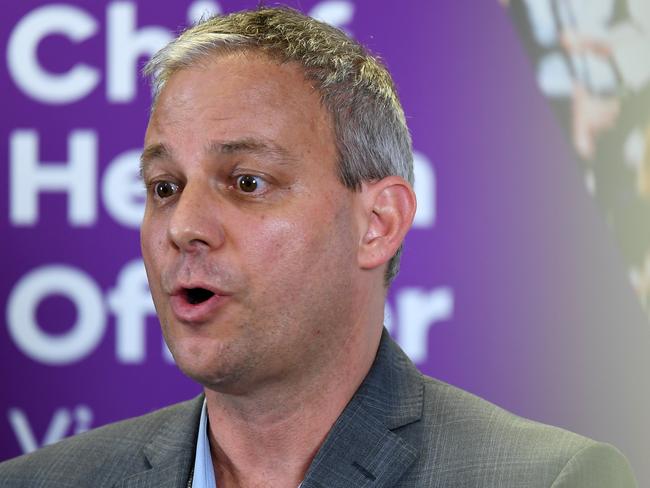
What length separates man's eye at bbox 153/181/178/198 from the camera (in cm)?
212

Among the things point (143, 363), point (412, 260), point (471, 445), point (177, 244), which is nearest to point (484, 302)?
point (412, 260)

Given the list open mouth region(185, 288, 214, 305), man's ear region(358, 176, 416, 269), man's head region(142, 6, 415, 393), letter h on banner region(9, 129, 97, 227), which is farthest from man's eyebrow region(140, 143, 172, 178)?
letter h on banner region(9, 129, 97, 227)

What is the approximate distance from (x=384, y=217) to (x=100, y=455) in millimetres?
741

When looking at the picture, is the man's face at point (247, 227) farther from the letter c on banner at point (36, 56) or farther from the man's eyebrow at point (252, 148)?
the letter c on banner at point (36, 56)

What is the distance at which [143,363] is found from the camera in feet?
11.4

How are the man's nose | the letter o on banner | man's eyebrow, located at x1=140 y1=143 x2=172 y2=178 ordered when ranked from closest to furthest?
the man's nose → man's eyebrow, located at x1=140 y1=143 x2=172 y2=178 → the letter o on banner

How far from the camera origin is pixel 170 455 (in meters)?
2.24

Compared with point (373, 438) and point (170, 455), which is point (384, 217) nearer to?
point (373, 438)

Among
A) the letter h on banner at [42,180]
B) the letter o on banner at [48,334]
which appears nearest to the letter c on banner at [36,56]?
the letter h on banner at [42,180]

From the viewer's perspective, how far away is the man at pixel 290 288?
201 cm

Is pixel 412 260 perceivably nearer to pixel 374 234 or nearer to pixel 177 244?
pixel 374 234

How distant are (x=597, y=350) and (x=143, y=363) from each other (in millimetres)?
1331

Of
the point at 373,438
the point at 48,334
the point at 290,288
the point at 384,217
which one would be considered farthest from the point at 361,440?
the point at 48,334

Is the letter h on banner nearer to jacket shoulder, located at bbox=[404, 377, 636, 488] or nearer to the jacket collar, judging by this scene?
the jacket collar
